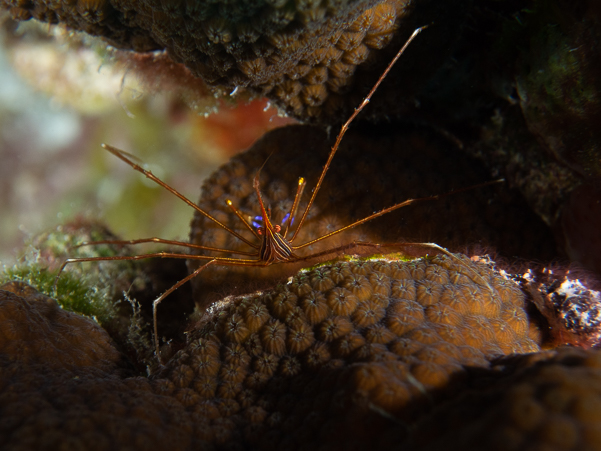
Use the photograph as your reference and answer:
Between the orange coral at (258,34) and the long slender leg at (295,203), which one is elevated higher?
the orange coral at (258,34)

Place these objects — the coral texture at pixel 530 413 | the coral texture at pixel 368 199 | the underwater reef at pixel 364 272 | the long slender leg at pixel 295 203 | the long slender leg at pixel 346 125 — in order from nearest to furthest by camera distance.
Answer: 1. the coral texture at pixel 530 413
2. the underwater reef at pixel 364 272
3. the long slender leg at pixel 346 125
4. the long slender leg at pixel 295 203
5. the coral texture at pixel 368 199

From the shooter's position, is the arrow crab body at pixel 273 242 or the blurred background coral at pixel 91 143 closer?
the arrow crab body at pixel 273 242

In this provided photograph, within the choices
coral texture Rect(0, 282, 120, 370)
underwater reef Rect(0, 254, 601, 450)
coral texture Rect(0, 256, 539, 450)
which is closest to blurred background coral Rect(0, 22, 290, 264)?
coral texture Rect(0, 282, 120, 370)

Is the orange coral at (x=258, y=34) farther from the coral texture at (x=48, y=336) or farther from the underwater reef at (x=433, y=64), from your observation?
the coral texture at (x=48, y=336)

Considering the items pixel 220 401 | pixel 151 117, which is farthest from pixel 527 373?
pixel 151 117

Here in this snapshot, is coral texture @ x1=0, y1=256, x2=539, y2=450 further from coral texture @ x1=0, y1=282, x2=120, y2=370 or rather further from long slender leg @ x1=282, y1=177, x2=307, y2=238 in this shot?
long slender leg @ x1=282, y1=177, x2=307, y2=238

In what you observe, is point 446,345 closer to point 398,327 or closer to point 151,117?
point 398,327

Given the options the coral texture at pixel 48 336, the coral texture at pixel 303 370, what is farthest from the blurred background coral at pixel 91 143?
the coral texture at pixel 303 370
